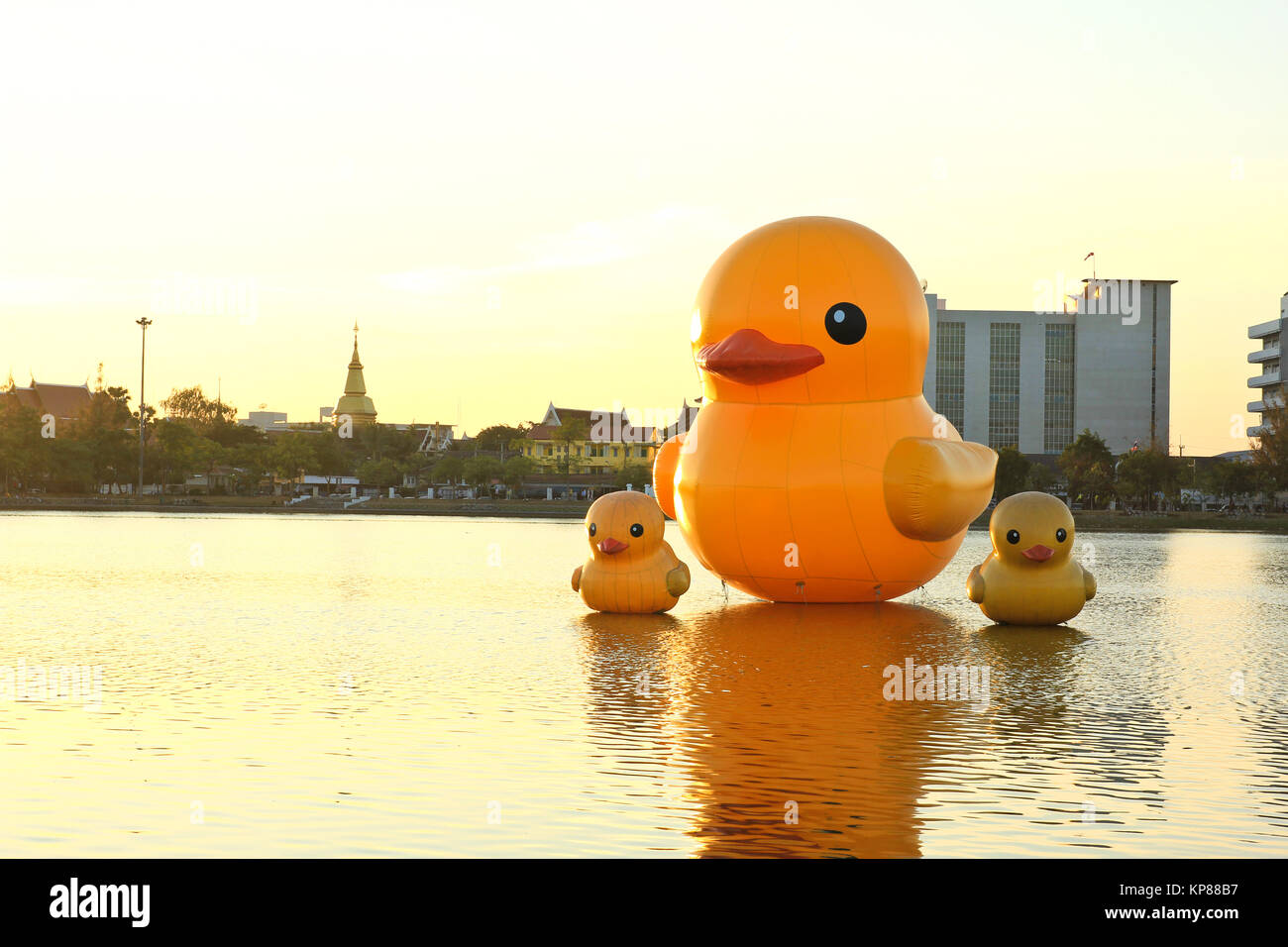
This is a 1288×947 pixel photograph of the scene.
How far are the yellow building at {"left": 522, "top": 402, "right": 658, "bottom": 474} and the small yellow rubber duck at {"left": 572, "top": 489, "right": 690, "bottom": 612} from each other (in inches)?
4071

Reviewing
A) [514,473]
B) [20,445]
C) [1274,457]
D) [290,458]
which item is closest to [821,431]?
[1274,457]

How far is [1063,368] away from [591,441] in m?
49.2

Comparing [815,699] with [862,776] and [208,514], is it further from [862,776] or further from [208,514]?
[208,514]

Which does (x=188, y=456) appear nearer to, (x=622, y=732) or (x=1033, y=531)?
(x=1033, y=531)

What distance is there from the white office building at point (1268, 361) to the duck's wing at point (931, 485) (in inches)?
4040

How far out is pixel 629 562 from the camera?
1786 cm

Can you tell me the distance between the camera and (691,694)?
1112 cm

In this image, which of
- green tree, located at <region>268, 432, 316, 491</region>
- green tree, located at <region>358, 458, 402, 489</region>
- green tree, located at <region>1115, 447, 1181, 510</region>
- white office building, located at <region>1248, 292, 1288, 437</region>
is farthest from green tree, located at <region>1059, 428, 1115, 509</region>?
green tree, located at <region>268, 432, 316, 491</region>

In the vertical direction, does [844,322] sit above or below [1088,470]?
above

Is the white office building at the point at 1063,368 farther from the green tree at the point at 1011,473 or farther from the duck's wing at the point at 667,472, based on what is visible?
the duck's wing at the point at 667,472

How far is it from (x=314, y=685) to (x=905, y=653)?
624 cm

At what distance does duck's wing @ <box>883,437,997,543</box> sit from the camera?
16.5 m
